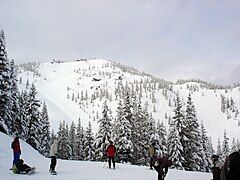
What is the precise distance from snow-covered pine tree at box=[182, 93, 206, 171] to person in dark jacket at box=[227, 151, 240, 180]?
116 feet

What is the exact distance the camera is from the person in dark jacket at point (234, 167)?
566 cm

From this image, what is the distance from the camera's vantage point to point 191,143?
134 feet

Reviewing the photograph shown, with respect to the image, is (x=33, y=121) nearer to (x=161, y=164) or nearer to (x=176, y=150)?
(x=176, y=150)

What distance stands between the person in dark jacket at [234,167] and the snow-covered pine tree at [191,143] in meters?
35.4

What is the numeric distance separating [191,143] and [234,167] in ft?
119

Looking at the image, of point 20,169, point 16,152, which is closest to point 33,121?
point 16,152

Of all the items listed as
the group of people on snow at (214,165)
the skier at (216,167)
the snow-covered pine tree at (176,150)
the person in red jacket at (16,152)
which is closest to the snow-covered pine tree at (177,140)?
the snow-covered pine tree at (176,150)

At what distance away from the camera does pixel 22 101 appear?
165 ft

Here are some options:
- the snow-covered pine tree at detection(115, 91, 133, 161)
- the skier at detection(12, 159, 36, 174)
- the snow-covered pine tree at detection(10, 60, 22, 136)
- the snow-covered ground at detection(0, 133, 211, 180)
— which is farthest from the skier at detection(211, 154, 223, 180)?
the snow-covered pine tree at detection(10, 60, 22, 136)

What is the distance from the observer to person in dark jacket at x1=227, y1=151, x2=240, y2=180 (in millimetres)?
5660

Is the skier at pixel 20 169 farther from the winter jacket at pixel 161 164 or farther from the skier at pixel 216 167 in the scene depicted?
the skier at pixel 216 167

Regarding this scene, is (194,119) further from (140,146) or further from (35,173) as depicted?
(35,173)

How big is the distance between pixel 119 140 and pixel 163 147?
22.4 feet

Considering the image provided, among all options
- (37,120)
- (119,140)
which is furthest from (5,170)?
(37,120)
